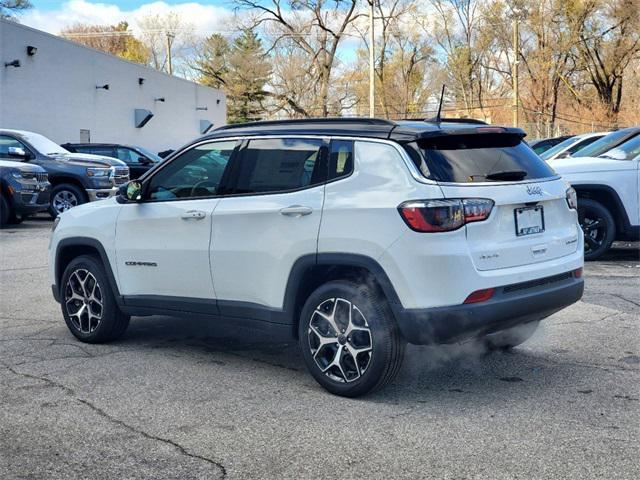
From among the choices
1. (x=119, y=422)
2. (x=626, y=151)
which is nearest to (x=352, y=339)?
(x=119, y=422)

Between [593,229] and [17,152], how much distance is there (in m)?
11.2

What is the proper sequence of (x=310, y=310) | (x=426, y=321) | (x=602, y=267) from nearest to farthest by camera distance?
(x=426, y=321) → (x=310, y=310) → (x=602, y=267)

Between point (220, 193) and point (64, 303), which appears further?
point (64, 303)

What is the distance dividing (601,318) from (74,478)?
4.97m

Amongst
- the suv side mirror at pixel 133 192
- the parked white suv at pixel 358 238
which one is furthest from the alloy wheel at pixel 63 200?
the parked white suv at pixel 358 238

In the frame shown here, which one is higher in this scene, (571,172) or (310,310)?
(571,172)

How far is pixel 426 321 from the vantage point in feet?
14.8

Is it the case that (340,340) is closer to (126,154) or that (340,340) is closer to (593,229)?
(593,229)

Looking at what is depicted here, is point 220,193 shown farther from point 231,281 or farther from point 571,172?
point 571,172

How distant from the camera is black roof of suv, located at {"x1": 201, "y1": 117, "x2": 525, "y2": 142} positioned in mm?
4875

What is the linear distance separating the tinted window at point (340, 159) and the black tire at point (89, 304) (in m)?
2.29

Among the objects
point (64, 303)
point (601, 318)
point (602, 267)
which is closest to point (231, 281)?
point (64, 303)

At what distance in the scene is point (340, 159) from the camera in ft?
16.5

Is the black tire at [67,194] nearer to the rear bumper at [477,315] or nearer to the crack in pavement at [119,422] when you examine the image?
the crack in pavement at [119,422]
